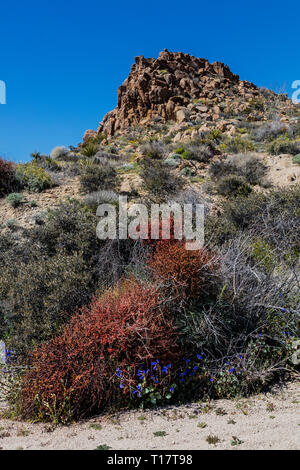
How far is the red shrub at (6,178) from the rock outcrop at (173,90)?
15.6 metres

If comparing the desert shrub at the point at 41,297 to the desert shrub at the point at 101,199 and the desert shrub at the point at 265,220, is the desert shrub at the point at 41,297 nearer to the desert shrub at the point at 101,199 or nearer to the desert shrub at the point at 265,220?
the desert shrub at the point at 265,220

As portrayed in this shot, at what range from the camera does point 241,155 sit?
11492 mm

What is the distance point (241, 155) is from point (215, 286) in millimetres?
8901

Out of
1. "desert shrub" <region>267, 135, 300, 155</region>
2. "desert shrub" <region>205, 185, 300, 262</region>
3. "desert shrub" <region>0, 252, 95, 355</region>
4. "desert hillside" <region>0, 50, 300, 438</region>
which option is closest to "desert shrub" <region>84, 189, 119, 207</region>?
"desert hillside" <region>0, 50, 300, 438</region>

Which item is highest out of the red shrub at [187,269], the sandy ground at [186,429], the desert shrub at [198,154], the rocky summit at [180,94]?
the rocky summit at [180,94]

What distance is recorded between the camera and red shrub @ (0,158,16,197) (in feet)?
31.4

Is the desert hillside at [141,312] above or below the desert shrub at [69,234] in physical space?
below

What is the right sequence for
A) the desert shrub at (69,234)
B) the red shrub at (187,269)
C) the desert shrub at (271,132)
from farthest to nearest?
the desert shrub at (271,132)
the desert shrub at (69,234)
the red shrub at (187,269)

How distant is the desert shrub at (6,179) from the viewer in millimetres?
9578

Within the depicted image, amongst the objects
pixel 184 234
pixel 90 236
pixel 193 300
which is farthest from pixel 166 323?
pixel 90 236

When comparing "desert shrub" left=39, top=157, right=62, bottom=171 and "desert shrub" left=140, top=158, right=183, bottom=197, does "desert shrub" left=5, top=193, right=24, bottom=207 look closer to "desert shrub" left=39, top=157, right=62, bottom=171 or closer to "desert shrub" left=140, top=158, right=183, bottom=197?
"desert shrub" left=39, top=157, right=62, bottom=171

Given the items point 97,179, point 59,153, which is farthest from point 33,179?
point 59,153

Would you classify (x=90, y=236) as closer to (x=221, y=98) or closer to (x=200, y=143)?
(x=200, y=143)

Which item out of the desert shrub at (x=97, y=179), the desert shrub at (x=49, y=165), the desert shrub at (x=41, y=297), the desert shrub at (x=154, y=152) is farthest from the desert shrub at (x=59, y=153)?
the desert shrub at (x=41, y=297)
